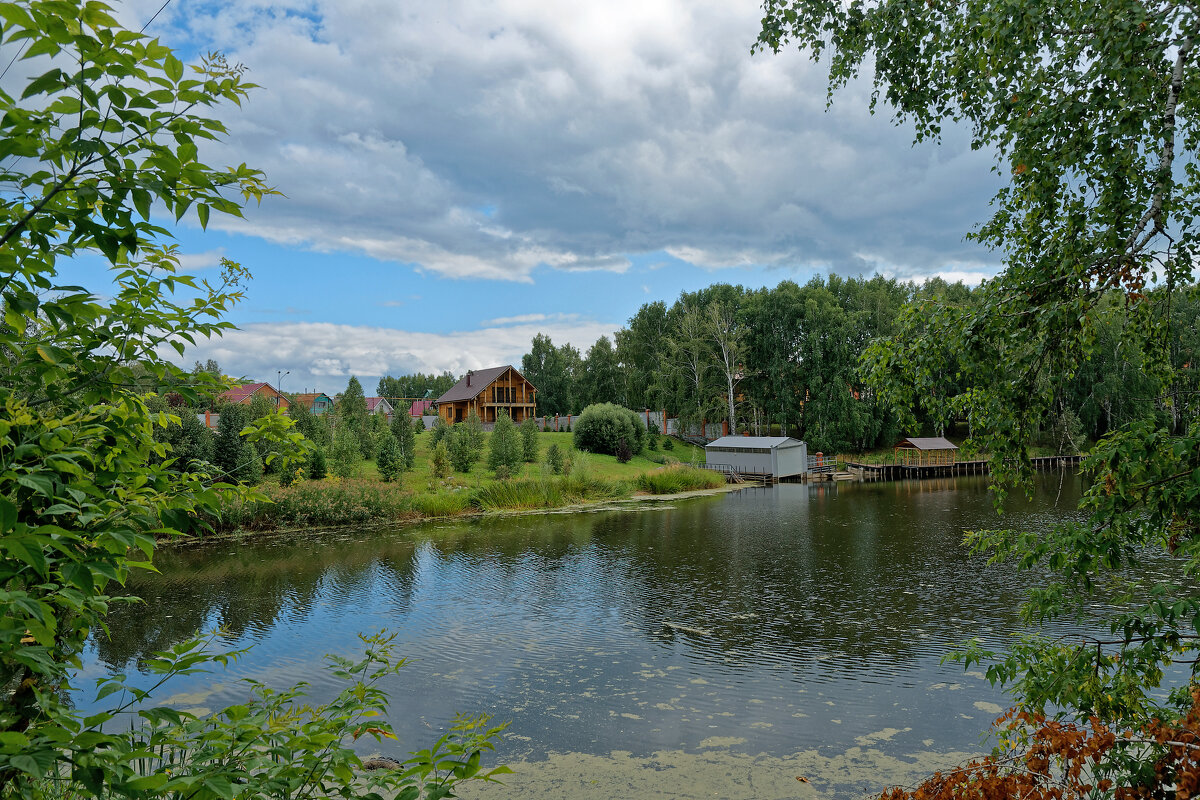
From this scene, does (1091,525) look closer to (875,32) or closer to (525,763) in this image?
(875,32)

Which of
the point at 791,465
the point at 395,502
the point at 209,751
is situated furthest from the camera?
the point at 791,465

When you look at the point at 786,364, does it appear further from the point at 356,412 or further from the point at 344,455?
the point at 344,455

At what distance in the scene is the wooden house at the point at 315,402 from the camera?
29.0 m

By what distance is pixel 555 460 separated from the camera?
2817 centimetres

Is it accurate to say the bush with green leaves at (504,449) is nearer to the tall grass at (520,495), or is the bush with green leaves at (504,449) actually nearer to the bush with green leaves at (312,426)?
the tall grass at (520,495)

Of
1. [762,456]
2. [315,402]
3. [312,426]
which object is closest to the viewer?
[312,426]

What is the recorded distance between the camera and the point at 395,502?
2125cm

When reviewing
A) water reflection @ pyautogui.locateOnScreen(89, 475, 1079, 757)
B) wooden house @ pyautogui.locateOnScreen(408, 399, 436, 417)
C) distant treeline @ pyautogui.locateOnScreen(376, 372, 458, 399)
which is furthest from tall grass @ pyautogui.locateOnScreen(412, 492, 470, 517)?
distant treeline @ pyautogui.locateOnScreen(376, 372, 458, 399)

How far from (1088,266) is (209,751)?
15.0 ft

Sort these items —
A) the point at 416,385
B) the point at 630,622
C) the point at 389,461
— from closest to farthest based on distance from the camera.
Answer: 1. the point at 630,622
2. the point at 389,461
3. the point at 416,385

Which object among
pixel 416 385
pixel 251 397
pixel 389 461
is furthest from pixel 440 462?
pixel 416 385

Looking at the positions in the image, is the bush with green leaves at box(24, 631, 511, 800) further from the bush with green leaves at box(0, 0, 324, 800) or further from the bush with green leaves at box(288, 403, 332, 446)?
the bush with green leaves at box(288, 403, 332, 446)

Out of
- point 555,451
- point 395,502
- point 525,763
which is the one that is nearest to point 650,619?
point 525,763

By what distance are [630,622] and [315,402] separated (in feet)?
144
